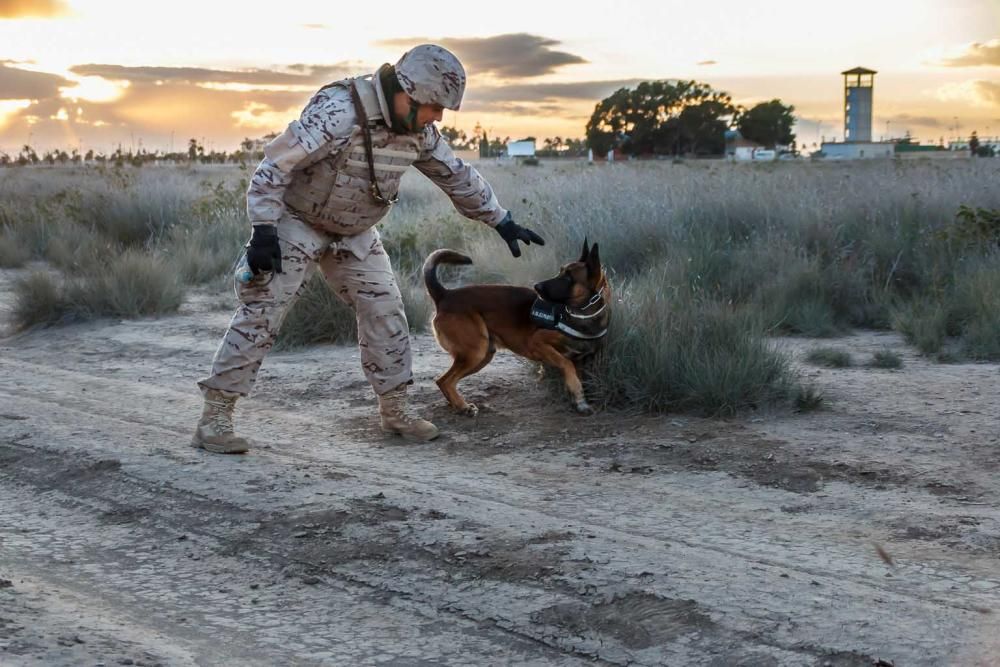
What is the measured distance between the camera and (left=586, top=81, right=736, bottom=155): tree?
68188 mm

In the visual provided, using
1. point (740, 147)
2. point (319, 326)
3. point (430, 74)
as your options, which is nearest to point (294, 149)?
point (430, 74)

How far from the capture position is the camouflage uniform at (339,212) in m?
5.98

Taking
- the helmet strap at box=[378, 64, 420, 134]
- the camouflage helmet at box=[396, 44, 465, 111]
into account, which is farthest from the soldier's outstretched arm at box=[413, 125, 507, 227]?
the camouflage helmet at box=[396, 44, 465, 111]

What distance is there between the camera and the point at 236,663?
12.3ft

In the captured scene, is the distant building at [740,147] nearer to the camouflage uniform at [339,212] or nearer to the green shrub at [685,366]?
the green shrub at [685,366]

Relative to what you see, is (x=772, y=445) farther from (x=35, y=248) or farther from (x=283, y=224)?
(x=35, y=248)

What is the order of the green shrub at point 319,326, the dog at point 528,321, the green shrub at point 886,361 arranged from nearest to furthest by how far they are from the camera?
the dog at point 528,321, the green shrub at point 886,361, the green shrub at point 319,326

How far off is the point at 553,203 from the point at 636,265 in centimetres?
286

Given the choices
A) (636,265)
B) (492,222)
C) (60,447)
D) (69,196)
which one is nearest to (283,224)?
(492,222)

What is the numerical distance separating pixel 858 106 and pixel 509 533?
72.5m

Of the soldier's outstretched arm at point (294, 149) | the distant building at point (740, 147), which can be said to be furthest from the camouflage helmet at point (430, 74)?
the distant building at point (740, 147)

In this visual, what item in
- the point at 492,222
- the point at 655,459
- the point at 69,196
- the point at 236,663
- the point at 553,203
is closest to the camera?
the point at 236,663

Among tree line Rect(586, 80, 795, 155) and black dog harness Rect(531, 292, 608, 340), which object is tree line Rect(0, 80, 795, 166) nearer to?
tree line Rect(586, 80, 795, 155)

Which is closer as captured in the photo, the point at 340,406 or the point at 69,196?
the point at 340,406
